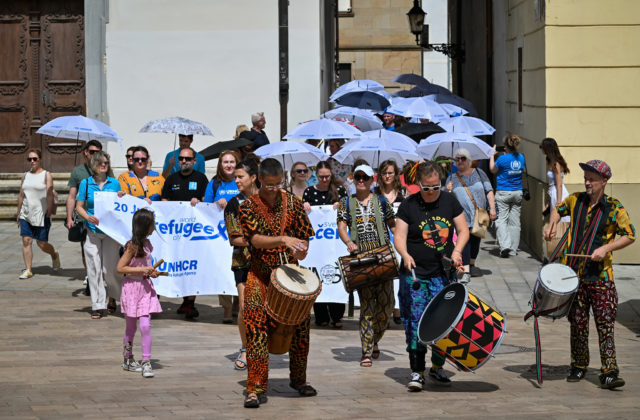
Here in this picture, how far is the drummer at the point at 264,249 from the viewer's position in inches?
322

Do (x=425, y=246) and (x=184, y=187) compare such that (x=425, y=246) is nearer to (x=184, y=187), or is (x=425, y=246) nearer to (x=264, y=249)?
(x=264, y=249)

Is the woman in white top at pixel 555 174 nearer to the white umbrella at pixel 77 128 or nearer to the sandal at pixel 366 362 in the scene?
the sandal at pixel 366 362

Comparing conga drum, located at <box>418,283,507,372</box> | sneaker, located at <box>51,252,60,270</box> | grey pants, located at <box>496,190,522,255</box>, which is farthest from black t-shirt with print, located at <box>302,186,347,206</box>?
grey pants, located at <box>496,190,522,255</box>

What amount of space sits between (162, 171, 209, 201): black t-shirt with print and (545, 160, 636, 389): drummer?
452 centimetres

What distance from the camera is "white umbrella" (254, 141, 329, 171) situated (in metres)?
13.5

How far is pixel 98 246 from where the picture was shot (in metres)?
12.3

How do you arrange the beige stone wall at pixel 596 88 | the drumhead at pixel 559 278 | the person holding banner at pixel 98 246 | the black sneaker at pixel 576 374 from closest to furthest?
1. the drumhead at pixel 559 278
2. the black sneaker at pixel 576 374
3. the person holding banner at pixel 98 246
4. the beige stone wall at pixel 596 88

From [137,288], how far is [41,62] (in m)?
12.0

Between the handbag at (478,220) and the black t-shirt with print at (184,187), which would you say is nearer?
the black t-shirt with print at (184,187)

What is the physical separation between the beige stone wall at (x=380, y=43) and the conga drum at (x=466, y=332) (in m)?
41.4

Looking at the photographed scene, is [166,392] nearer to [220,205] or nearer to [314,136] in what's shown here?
[220,205]

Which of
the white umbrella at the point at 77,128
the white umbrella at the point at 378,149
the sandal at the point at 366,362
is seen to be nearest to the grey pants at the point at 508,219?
the white umbrella at the point at 378,149

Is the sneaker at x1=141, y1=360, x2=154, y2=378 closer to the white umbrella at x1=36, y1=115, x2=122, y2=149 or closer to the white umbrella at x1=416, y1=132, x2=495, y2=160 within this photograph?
the white umbrella at x1=36, y1=115, x2=122, y2=149

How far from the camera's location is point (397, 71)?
1951 inches
